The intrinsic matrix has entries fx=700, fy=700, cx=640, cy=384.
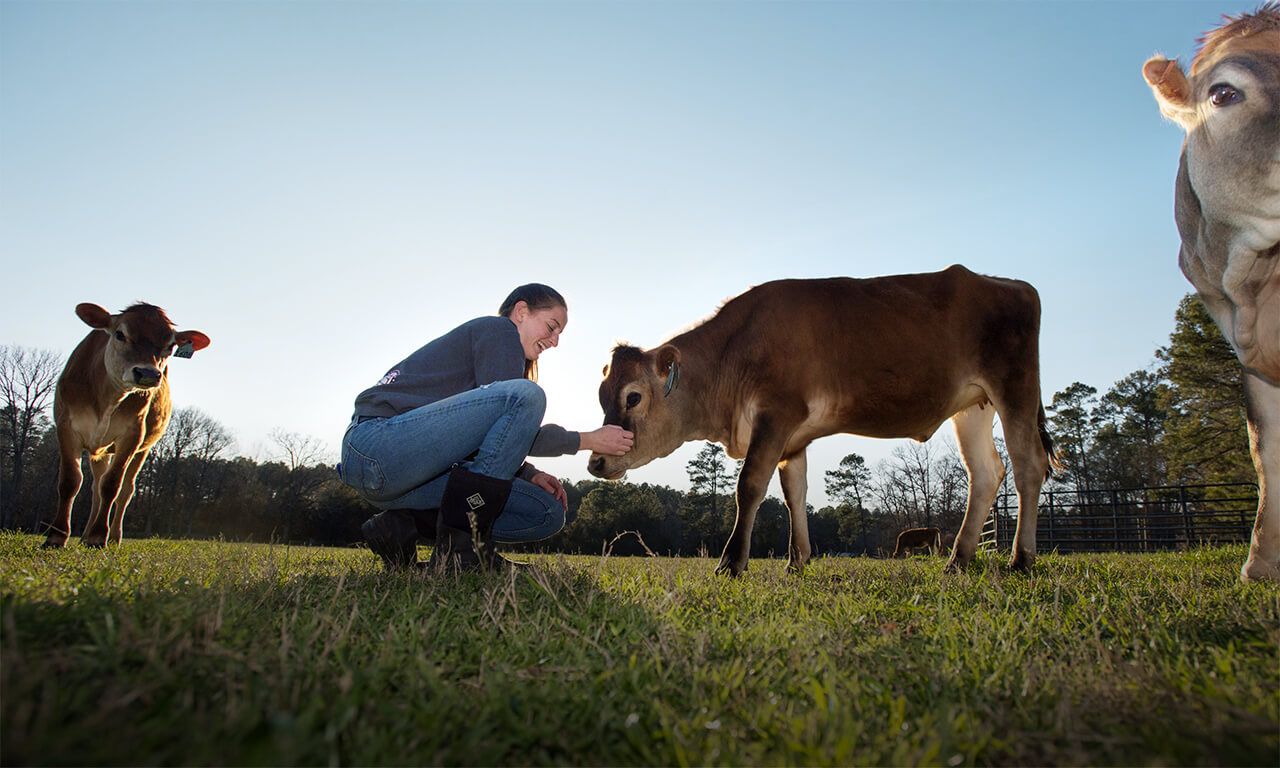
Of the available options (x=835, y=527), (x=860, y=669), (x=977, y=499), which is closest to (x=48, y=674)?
(x=860, y=669)

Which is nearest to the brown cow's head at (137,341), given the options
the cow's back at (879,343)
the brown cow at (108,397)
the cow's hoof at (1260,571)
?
the brown cow at (108,397)

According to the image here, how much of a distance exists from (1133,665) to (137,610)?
268 centimetres

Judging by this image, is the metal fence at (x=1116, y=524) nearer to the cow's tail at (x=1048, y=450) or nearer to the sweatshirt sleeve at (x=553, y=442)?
the cow's tail at (x=1048, y=450)

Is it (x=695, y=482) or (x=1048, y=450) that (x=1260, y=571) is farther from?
(x=695, y=482)

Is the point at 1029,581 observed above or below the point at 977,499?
below

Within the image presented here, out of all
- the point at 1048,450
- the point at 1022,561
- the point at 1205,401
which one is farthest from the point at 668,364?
the point at 1205,401

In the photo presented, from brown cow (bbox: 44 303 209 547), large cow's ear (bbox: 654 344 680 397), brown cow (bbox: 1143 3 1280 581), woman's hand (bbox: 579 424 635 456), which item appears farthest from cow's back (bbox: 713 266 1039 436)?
brown cow (bbox: 44 303 209 547)

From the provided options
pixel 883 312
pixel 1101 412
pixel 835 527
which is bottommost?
pixel 835 527

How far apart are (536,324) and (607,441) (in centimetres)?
90

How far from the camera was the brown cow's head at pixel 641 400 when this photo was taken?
19.4 feet

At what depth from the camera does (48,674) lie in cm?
142

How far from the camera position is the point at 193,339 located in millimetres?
8648

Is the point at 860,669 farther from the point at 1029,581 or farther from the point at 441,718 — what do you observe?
the point at 1029,581

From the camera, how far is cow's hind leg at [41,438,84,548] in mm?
7012
